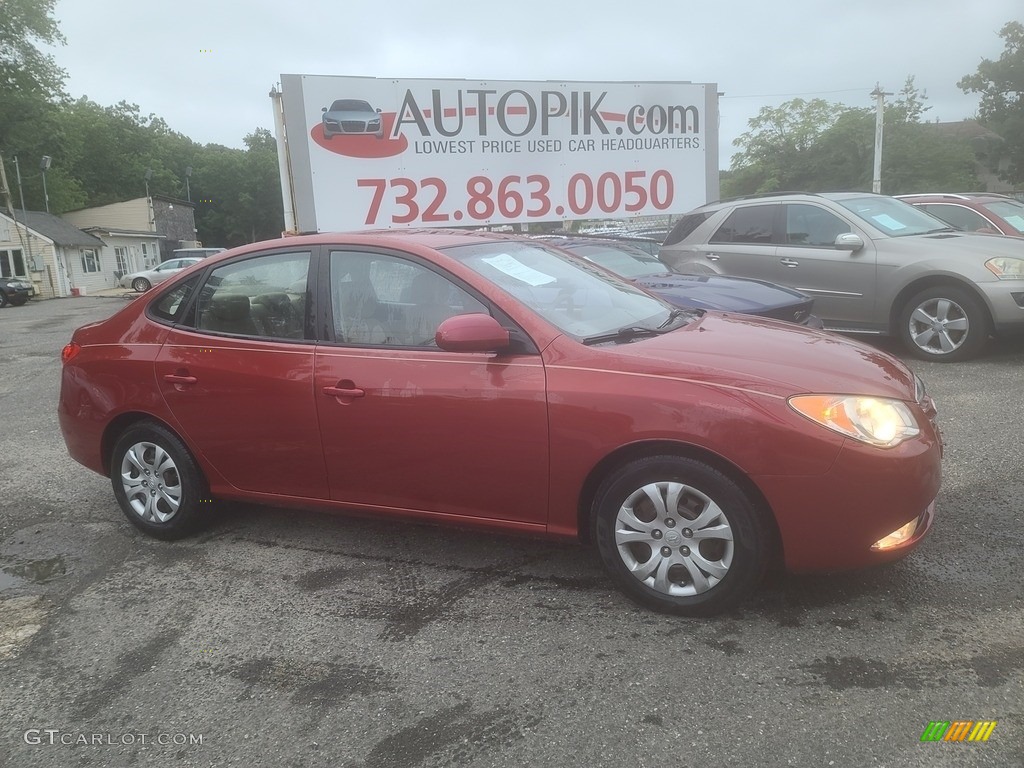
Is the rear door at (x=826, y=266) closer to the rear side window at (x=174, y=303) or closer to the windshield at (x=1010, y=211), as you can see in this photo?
the windshield at (x=1010, y=211)

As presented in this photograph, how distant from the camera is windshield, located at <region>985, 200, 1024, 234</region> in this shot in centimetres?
950

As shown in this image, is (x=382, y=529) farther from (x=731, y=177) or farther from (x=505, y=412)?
(x=731, y=177)

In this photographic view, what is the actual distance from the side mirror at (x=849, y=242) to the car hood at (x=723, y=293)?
1348 millimetres

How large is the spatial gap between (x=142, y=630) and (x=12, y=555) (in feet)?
4.71

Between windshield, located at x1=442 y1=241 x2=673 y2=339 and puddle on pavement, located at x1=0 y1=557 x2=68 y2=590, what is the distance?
2.52 metres

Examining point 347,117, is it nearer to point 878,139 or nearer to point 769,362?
point 769,362

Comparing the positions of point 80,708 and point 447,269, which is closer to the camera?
point 80,708

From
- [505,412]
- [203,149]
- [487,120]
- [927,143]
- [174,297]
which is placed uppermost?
[203,149]

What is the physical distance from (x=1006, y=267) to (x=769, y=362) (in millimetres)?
5150

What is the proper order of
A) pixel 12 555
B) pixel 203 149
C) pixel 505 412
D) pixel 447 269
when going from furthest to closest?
1. pixel 203 149
2. pixel 12 555
3. pixel 447 269
4. pixel 505 412

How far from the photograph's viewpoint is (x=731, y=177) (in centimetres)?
5119

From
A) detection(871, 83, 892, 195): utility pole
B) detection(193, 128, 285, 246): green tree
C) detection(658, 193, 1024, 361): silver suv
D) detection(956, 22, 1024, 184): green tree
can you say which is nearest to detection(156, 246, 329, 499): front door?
detection(658, 193, 1024, 361): silver suv

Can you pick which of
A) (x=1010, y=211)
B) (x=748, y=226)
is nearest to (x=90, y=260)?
(x=748, y=226)

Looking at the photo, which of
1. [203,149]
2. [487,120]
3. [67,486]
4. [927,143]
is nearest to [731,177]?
[927,143]
